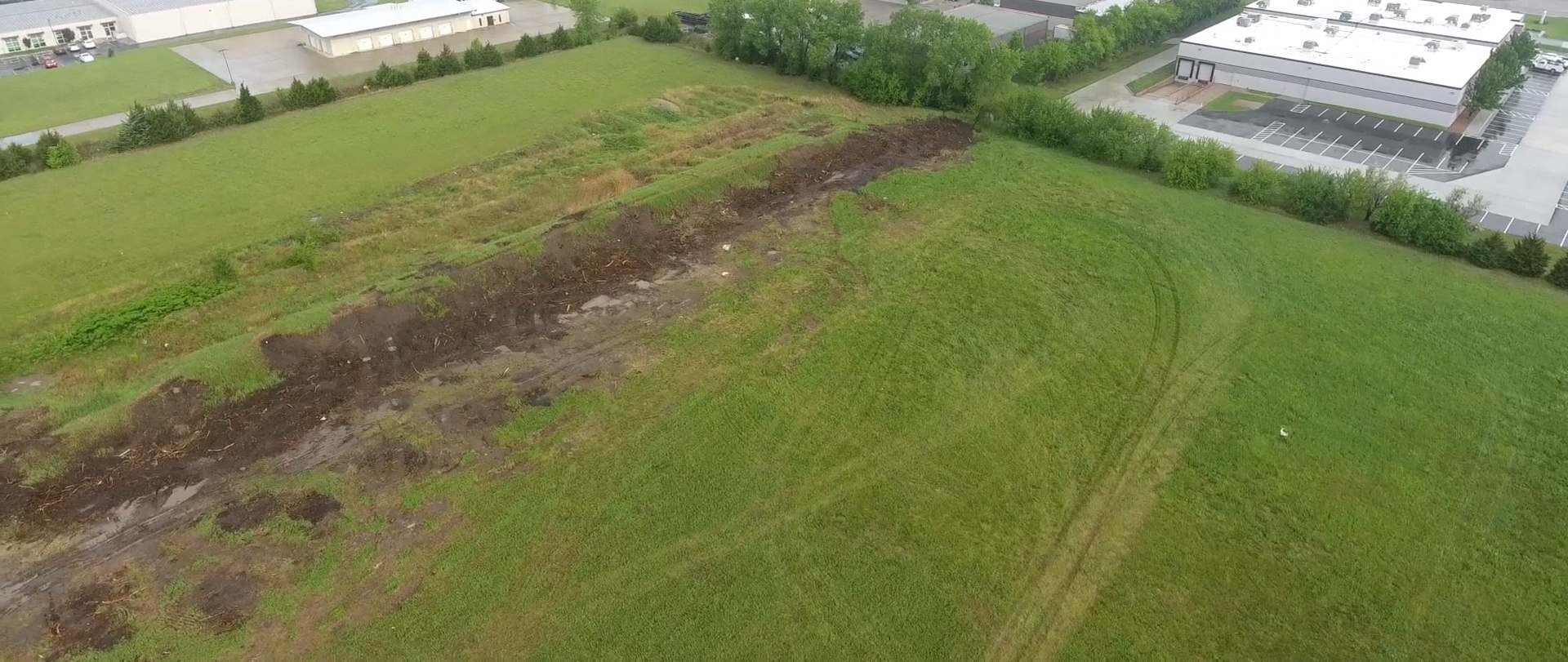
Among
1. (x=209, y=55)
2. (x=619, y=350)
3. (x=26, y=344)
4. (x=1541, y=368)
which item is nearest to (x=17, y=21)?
(x=209, y=55)

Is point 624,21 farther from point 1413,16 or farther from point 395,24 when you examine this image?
point 1413,16

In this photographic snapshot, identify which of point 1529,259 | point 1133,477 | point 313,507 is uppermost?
point 1529,259

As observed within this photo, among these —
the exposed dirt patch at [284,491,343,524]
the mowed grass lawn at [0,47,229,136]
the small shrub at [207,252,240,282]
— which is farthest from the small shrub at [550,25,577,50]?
the exposed dirt patch at [284,491,343,524]

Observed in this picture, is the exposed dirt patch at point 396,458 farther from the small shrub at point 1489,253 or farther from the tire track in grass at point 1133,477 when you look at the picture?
the small shrub at point 1489,253

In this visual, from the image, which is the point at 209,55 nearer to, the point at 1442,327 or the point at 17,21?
the point at 17,21

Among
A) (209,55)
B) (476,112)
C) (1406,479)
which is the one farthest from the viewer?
(209,55)

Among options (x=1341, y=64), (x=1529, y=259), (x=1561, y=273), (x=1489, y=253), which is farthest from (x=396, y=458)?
(x=1341, y=64)

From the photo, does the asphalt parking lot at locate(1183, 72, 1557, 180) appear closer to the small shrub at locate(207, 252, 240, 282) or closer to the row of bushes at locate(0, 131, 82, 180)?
the small shrub at locate(207, 252, 240, 282)
